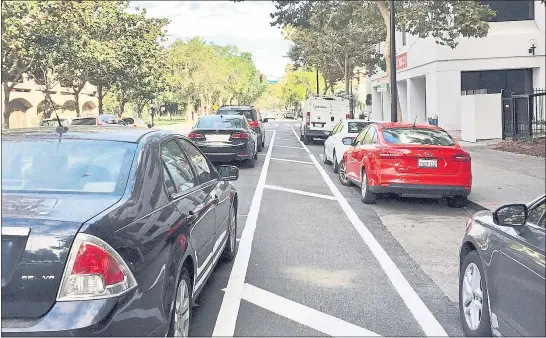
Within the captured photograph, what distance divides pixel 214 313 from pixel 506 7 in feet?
94.9

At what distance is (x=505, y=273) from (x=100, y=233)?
8.10 ft

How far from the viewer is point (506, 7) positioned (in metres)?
29.5

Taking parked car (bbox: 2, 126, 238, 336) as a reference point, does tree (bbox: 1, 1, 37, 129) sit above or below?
above

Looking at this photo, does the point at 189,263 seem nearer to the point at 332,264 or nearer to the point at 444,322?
the point at 444,322

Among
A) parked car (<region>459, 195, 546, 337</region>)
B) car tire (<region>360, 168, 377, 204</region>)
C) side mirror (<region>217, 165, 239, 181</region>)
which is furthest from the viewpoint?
car tire (<region>360, 168, 377, 204</region>)

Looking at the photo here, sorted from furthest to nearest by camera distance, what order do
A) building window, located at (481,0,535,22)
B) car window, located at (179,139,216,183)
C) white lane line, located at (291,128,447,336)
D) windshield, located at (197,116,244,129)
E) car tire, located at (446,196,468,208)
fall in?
building window, located at (481,0,535,22) → windshield, located at (197,116,244,129) → car tire, located at (446,196,468,208) → car window, located at (179,139,216,183) → white lane line, located at (291,128,447,336)

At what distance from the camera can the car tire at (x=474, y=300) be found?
4.10 metres

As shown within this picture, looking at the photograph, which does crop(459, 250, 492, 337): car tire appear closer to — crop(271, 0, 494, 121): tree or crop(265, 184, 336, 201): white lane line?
crop(265, 184, 336, 201): white lane line

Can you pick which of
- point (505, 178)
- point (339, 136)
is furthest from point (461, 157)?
point (339, 136)

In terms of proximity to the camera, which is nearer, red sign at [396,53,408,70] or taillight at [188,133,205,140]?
taillight at [188,133,205,140]

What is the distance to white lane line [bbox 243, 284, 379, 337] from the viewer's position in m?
4.61

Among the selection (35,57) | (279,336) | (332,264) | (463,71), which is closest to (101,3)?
(35,57)

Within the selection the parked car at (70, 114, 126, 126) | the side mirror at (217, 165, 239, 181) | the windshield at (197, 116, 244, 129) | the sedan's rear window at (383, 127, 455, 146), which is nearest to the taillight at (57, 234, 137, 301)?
the side mirror at (217, 165, 239, 181)

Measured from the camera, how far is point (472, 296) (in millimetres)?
4445
